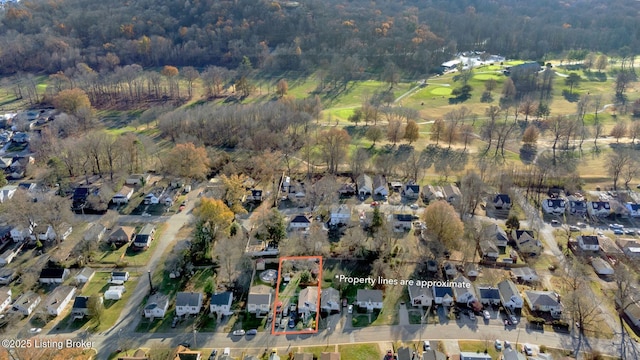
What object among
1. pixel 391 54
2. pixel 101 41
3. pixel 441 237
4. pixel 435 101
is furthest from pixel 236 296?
pixel 101 41

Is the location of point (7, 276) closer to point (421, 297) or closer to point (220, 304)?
point (220, 304)

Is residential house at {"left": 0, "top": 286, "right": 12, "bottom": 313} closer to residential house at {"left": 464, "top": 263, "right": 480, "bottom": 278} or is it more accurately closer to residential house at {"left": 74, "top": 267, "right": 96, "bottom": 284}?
residential house at {"left": 74, "top": 267, "right": 96, "bottom": 284}

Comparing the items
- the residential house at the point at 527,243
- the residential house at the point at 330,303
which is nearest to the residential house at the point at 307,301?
the residential house at the point at 330,303

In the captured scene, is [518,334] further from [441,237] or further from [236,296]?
[236,296]

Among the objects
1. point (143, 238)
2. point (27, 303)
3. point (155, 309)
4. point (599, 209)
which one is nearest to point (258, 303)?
point (155, 309)

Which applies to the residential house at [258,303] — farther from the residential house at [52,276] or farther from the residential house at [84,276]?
the residential house at [52,276]

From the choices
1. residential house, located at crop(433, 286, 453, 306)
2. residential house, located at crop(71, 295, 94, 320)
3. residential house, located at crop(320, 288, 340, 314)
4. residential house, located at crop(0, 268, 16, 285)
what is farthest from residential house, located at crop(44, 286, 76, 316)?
residential house, located at crop(433, 286, 453, 306)
